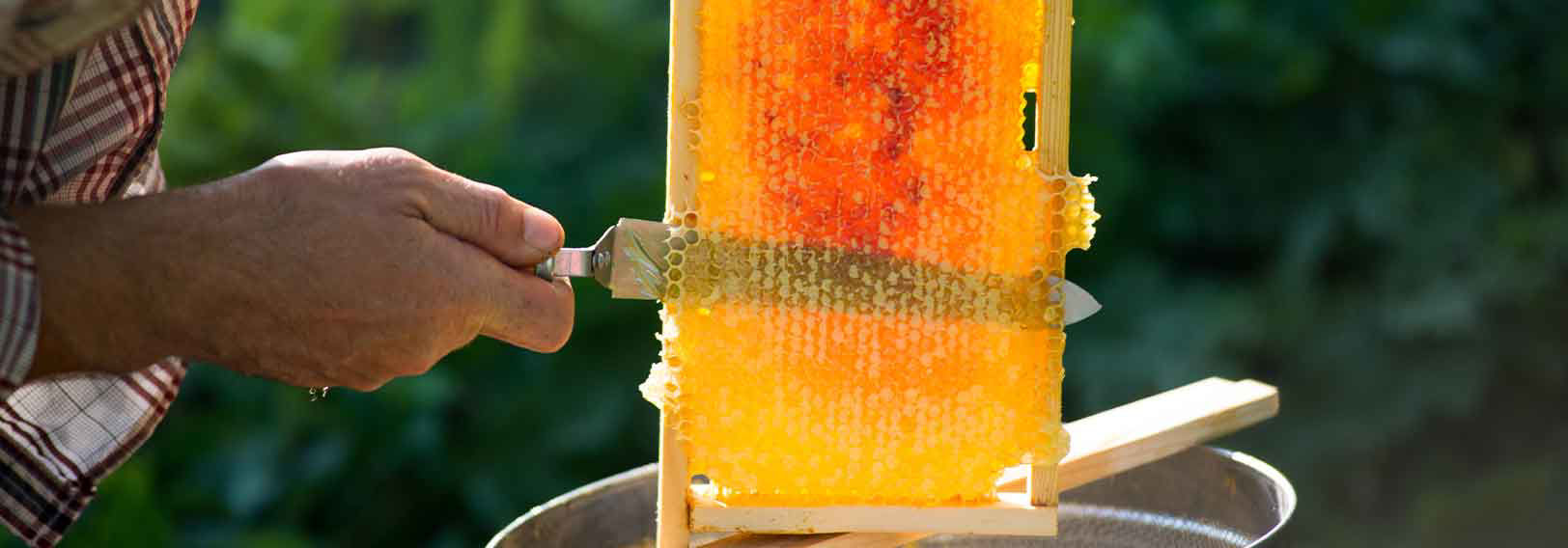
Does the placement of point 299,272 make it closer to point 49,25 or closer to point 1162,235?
point 49,25

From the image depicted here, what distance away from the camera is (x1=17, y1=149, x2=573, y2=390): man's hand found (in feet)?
3.05

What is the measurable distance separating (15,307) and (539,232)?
0.35 meters

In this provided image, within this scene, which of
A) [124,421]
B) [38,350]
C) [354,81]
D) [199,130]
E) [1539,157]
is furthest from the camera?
[1539,157]

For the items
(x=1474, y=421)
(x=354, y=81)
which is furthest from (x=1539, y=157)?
(x=354, y=81)

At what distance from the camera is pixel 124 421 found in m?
1.23

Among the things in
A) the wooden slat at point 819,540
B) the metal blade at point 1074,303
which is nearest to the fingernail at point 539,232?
the wooden slat at point 819,540

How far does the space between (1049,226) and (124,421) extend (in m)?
0.79

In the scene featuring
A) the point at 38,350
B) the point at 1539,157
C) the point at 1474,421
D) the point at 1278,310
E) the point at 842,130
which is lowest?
the point at 1474,421

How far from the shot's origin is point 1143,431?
50.4 inches

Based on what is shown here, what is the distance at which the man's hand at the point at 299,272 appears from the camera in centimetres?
93

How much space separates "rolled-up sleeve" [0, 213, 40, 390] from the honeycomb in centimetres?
42

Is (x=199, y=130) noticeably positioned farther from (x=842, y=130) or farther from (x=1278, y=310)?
(x=1278, y=310)

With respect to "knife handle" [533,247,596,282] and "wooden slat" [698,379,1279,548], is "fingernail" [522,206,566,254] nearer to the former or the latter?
"knife handle" [533,247,596,282]

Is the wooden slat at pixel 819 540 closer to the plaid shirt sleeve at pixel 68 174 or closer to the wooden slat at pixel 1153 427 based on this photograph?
the wooden slat at pixel 1153 427
